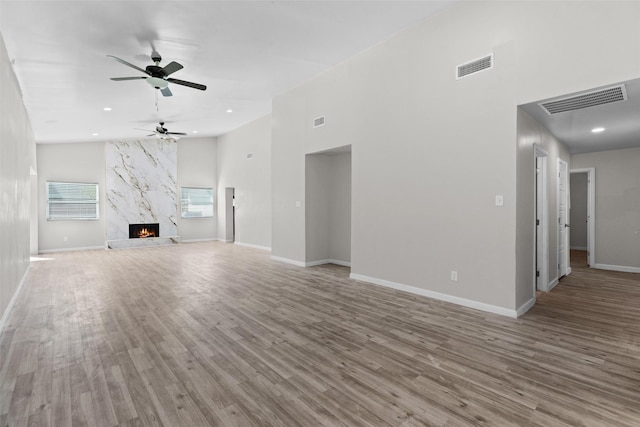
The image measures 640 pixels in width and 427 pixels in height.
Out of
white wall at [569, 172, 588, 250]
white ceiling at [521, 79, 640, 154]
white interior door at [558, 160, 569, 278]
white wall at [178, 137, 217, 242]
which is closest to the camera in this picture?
white ceiling at [521, 79, 640, 154]

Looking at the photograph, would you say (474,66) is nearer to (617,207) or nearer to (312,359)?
(312,359)

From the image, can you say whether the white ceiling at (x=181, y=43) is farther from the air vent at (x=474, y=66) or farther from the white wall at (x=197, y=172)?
the white wall at (x=197, y=172)

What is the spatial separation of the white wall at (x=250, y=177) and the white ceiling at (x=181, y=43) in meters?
2.44

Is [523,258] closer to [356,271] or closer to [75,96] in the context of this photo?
[356,271]

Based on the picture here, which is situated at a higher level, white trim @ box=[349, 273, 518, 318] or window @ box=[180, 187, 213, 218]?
window @ box=[180, 187, 213, 218]

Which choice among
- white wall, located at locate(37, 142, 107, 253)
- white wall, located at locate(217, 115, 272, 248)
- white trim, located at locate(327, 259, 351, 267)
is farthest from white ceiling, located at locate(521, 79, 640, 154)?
white wall, located at locate(37, 142, 107, 253)

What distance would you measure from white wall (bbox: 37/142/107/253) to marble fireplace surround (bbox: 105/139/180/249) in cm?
24

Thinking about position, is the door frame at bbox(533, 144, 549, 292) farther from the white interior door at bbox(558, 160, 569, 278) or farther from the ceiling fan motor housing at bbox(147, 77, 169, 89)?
the ceiling fan motor housing at bbox(147, 77, 169, 89)

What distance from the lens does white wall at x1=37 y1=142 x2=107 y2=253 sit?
29.0 ft

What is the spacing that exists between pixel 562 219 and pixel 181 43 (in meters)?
6.80

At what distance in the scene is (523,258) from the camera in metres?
3.73

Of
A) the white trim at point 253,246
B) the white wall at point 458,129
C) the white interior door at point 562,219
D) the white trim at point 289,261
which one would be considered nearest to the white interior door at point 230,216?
the white trim at point 253,246

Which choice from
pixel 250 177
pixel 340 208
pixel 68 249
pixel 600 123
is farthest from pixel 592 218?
pixel 68 249

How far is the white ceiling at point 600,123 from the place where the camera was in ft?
11.5
